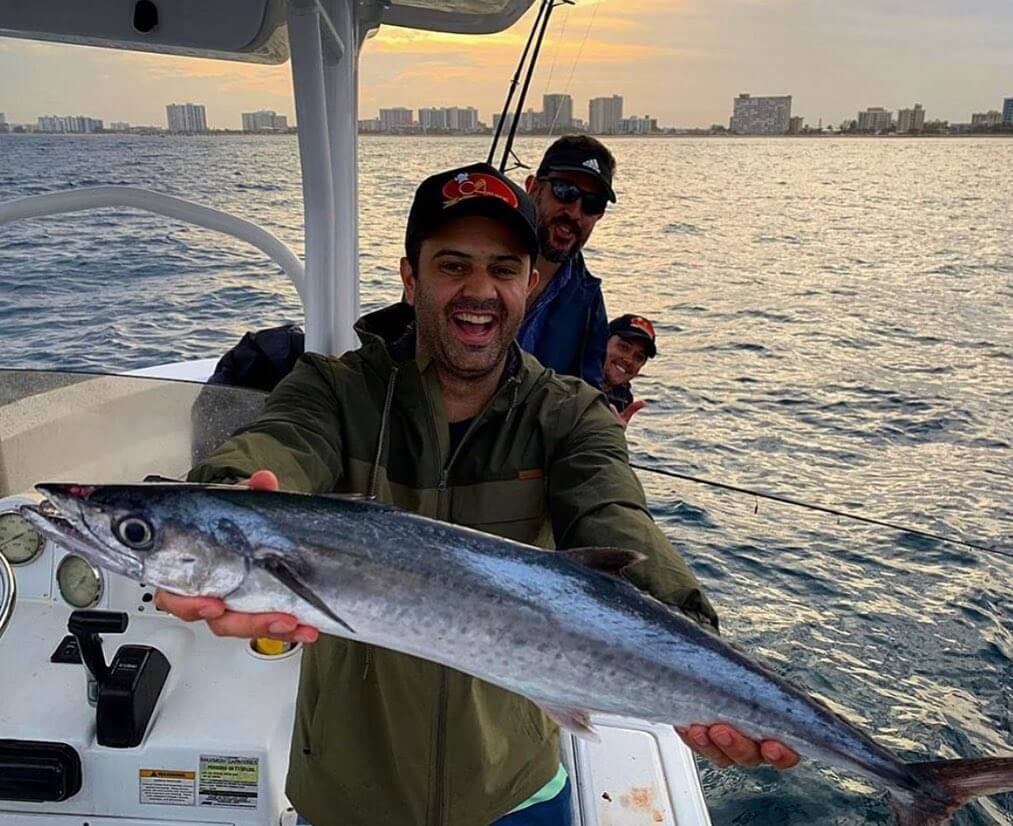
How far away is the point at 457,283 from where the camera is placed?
2.43m

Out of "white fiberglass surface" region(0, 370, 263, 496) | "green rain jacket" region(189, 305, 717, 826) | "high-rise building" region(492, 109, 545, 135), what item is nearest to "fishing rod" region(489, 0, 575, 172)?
"high-rise building" region(492, 109, 545, 135)

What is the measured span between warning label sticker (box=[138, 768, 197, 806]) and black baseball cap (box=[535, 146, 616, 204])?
3.27 m

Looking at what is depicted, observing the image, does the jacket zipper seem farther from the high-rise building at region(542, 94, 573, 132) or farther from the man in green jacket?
the high-rise building at region(542, 94, 573, 132)

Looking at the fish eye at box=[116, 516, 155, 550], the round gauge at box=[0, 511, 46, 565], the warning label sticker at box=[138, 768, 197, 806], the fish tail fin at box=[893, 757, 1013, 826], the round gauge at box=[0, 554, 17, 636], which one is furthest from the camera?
the round gauge at box=[0, 511, 46, 565]

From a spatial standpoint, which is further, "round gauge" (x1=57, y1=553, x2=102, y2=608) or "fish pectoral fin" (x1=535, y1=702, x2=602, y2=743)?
"round gauge" (x1=57, y1=553, x2=102, y2=608)

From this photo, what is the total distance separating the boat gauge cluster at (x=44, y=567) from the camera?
298 centimetres

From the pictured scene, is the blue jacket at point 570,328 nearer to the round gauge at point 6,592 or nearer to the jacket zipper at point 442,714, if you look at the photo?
the jacket zipper at point 442,714

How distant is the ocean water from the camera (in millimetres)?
6137

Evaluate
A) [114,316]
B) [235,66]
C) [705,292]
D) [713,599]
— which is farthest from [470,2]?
[705,292]

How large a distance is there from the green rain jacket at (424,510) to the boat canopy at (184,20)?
220 cm

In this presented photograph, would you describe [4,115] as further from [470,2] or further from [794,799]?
[794,799]

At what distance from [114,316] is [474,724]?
1189cm

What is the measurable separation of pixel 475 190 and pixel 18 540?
198 centimetres

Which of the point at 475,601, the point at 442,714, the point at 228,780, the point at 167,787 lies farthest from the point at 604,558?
the point at 167,787
